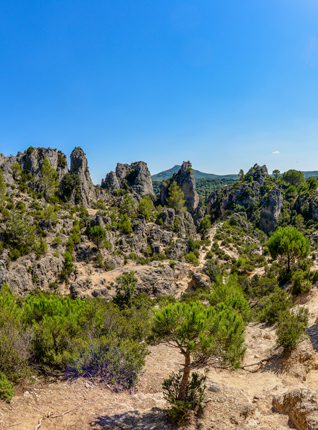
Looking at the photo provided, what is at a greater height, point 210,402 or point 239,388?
point 210,402

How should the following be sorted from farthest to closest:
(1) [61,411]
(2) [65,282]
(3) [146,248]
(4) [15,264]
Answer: (3) [146,248] < (2) [65,282] < (4) [15,264] < (1) [61,411]

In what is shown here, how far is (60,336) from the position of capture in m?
9.83

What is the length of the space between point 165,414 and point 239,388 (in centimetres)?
364

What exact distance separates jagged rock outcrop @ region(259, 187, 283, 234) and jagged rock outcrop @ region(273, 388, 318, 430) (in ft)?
221

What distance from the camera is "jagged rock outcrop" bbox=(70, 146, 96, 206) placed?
5585 centimetres

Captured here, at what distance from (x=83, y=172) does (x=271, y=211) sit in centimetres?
5576

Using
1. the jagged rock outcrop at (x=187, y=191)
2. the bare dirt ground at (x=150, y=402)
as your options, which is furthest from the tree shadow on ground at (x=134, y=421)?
the jagged rock outcrop at (x=187, y=191)

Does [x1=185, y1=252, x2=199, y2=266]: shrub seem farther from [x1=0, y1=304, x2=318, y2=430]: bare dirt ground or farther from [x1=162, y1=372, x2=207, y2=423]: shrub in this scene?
[x1=162, y1=372, x2=207, y2=423]: shrub

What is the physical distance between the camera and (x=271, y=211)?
68375 mm

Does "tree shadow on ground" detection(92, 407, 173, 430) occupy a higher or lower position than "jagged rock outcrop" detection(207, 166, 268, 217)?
lower

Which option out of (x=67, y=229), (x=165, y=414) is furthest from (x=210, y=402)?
(x=67, y=229)

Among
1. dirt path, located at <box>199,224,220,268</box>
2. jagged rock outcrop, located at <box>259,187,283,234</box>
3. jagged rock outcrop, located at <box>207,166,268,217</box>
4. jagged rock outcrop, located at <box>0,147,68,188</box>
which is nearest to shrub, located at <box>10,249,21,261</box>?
jagged rock outcrop, located at <box>0,147,68,188</box>

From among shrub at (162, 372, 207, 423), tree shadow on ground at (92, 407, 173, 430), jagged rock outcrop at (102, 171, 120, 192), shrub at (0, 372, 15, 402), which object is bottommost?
tree shadow on ground at (92, 407, 173, 430)

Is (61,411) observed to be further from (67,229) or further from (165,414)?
(67,229)
